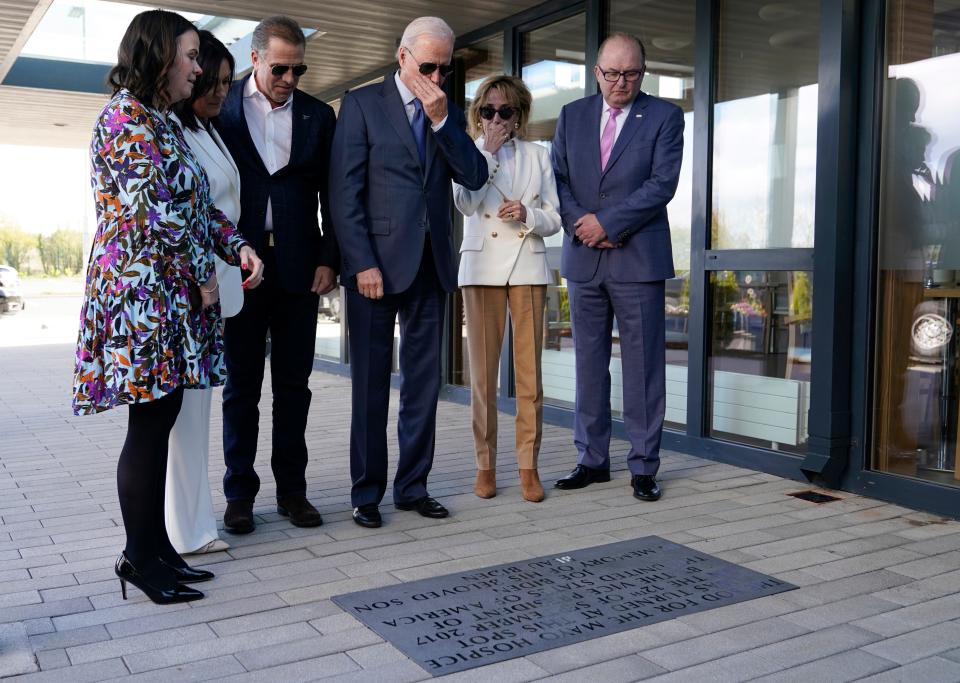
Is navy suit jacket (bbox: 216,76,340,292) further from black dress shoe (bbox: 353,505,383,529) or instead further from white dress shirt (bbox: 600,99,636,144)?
Answer: white dress shirt (bbox: 600,99,636,144)

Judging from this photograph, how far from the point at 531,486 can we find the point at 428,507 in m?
0.51

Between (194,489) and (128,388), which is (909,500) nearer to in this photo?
(194,489)

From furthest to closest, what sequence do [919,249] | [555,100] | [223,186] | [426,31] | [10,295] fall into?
[10,295], [555,100], [919,249], [426,31], [223,186]

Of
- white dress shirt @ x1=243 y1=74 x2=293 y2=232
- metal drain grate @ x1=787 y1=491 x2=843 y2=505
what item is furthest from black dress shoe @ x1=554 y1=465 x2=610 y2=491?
white dress shirt @ x1=243 y1=74 x2=293 y2=232

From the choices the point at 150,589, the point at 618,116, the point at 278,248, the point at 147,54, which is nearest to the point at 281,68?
the point at 278,248

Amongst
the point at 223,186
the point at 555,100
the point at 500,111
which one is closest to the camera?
the point at 223,186

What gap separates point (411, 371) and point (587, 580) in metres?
1.15

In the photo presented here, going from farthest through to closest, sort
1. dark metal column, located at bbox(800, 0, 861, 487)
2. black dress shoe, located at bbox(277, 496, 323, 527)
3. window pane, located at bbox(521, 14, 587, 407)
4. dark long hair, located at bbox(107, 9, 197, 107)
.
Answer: window pane, located at bbox(521, 14, 587, 407)
dark metal column, located at bbox(800, 0, 861, 487)
black dress shoe, located at bbox(277, 496, 323, 527)
dark long hair, located at bbox(107, 9, 197, 107)

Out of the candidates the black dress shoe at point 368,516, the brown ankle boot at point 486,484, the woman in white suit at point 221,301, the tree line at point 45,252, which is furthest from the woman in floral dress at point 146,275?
the tree line at point 45,252

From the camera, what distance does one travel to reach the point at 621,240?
4145mm

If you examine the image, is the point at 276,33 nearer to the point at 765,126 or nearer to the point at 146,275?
the point at 146,275

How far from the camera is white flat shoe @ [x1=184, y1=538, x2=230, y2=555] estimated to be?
10.7 feet

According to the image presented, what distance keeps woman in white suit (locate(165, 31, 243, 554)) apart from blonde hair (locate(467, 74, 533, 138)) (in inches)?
46.6

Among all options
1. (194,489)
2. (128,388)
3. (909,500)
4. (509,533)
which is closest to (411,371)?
(509,533)
